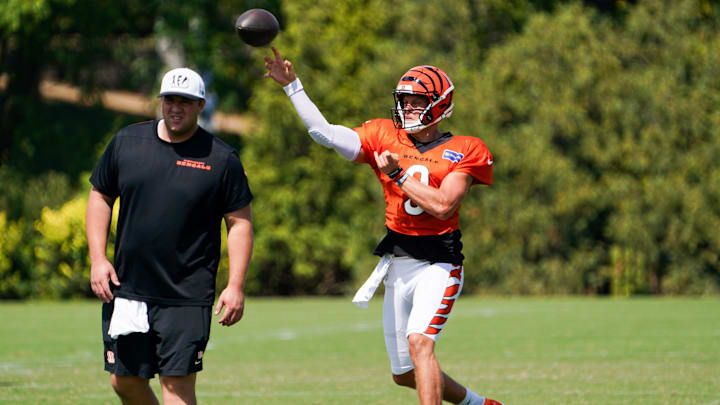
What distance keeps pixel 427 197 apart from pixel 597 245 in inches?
778

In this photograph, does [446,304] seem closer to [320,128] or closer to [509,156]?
[320,128]

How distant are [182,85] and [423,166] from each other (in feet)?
5.73

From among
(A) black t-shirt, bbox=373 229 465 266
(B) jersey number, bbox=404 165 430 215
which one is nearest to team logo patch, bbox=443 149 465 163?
(B) jersey number, bbox=404 165 430 215

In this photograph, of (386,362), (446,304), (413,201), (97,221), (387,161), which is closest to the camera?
(97,221)

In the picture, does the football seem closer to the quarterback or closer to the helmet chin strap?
the quarterback

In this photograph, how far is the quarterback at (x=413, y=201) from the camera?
7.10 metres

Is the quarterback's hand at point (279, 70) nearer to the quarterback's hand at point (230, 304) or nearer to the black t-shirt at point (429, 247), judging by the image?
the black t-shirt at point (429, 247)

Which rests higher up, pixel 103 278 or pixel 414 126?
pixel 414 126

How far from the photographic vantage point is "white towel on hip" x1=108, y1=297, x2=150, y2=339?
6.17m

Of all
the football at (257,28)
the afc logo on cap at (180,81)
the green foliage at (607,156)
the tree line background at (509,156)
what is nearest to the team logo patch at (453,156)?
the football at (257,28)

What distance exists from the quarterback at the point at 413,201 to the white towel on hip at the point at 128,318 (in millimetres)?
1573

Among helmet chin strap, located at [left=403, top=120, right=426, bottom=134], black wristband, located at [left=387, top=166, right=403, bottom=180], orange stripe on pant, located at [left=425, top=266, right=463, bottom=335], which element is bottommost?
orange stripe on pant, located at [left=425, top=266, right=463, bottom=335]

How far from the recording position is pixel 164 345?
6.22 metres

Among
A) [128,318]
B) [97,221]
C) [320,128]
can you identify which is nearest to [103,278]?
[128,318]
